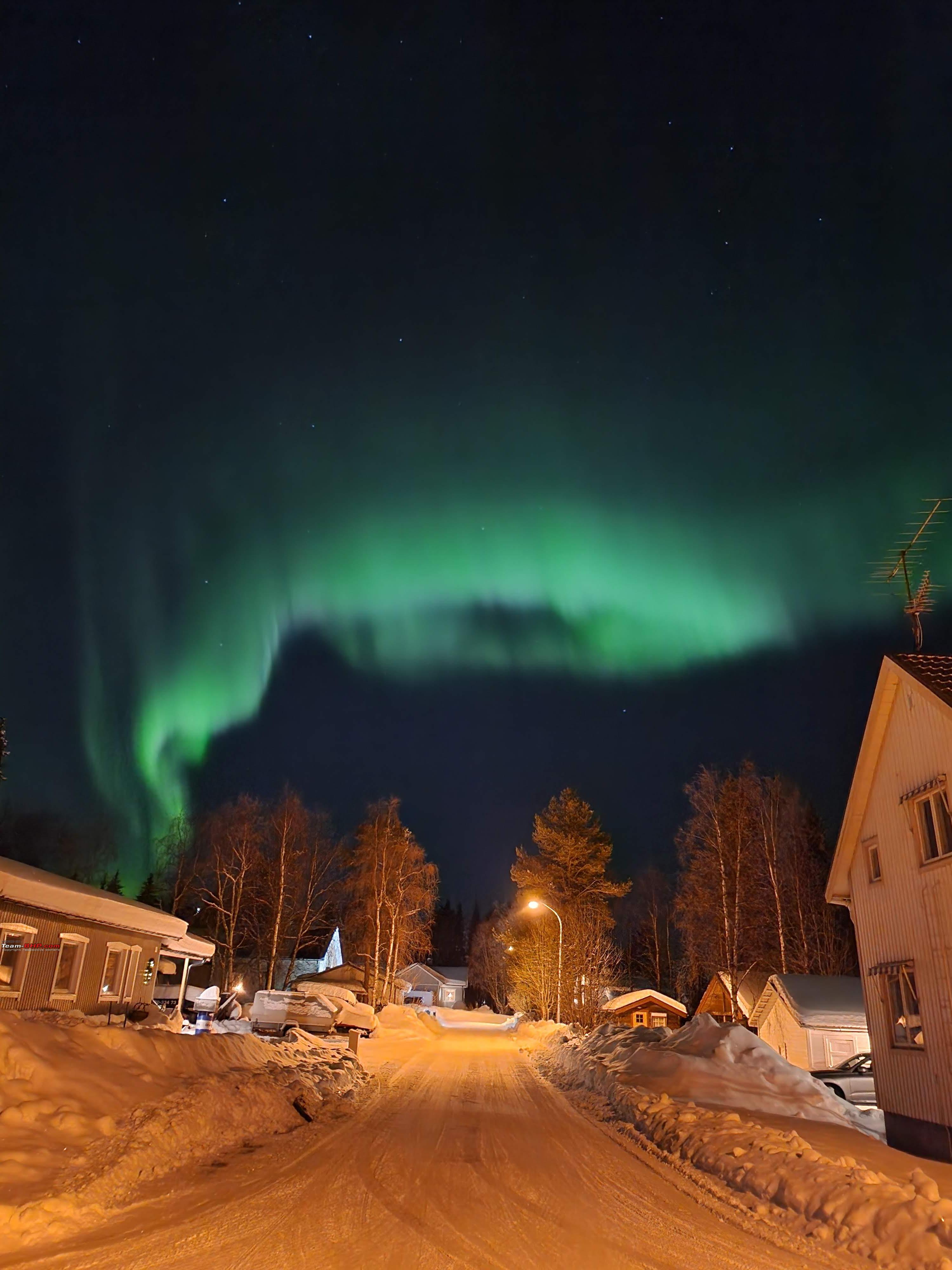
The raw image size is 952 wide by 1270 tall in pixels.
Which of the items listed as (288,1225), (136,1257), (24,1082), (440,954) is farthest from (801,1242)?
(440,954)

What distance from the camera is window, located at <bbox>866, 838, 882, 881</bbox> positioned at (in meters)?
18.6

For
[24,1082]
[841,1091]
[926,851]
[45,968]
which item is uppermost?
[926,851]

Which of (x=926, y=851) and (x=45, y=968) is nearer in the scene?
(x=926, y=851)

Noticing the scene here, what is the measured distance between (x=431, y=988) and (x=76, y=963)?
3863 inches

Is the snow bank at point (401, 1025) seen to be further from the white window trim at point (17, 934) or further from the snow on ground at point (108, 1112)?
the snow on ground at point (108, 1112)

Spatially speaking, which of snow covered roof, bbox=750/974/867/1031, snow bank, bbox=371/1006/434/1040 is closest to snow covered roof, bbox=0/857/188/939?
snow bank, bbox=371/1006/434/1040

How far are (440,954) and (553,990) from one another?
131501 millimetres

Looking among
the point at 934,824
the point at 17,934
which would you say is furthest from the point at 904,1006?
the point at 17,934

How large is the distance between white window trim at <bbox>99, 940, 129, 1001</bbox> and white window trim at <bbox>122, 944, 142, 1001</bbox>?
7cm

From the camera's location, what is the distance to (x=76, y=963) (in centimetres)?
2048

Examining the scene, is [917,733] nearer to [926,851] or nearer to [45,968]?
[926,851]

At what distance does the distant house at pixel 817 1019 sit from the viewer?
30.7 m

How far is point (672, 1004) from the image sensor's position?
48000mm

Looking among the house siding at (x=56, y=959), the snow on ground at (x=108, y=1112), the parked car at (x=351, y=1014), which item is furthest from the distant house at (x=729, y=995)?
the snow on ground at (x=108, y=1112)
